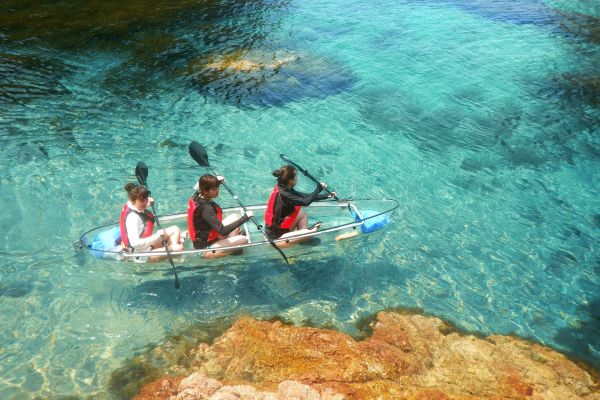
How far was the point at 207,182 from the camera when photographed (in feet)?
22.3

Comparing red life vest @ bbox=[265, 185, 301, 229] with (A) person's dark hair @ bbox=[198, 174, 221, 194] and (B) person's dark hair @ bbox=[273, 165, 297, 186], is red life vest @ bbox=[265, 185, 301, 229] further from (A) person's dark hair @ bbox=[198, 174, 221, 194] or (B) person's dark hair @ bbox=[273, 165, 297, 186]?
(A) person's dark hair @ bbox=[198, 174, 221, 194]

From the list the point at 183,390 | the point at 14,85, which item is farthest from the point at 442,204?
the point at 14,85

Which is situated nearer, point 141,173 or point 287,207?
point 287,207

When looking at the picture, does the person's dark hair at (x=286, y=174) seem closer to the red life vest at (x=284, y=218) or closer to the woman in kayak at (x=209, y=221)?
the red life vest at (x=284, y=218)

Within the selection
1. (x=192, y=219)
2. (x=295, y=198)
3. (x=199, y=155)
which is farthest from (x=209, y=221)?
(x=199, y=155)

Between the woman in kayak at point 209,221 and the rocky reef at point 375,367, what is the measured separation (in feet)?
4.30

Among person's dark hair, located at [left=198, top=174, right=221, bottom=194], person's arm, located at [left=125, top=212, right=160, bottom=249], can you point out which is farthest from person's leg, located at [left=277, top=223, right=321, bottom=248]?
person's arm, located at [left=125, top=212, right=160, bottom=249]

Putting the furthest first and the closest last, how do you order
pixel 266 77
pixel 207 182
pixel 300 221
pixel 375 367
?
pixel 266 77
pixel 300 221
pixel 207 182
pixel 375 367

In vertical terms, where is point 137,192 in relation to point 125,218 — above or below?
above

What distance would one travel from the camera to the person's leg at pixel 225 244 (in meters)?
7.38

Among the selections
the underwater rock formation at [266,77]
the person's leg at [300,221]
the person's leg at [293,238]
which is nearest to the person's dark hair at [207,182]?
the person's leg at [293,238]

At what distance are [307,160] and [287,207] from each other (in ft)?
12.5

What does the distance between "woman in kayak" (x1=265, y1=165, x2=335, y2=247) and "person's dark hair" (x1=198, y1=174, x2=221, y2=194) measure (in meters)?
1.05

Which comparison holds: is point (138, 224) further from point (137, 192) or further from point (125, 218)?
point (137, 192)
